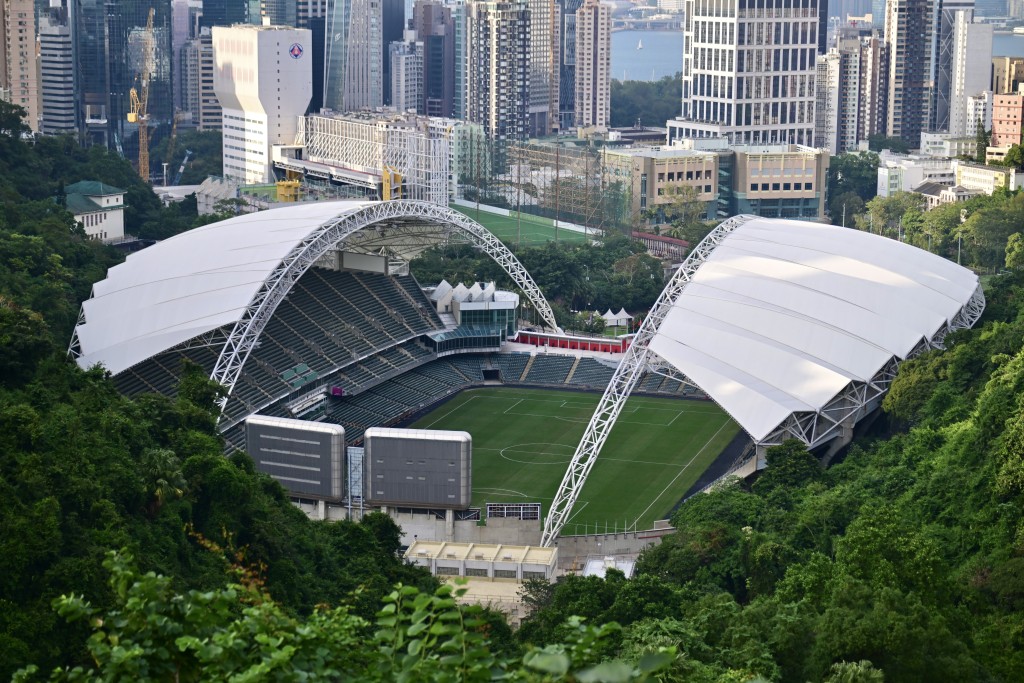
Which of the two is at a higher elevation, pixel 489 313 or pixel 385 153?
pixel 385 153

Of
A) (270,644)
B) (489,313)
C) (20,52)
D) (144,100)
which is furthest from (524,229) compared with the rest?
(270,644)

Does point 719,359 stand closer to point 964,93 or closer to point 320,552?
point 320,552

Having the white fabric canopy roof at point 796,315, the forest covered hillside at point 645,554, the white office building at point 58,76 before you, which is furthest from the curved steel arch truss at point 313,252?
the white office building at point 58,76

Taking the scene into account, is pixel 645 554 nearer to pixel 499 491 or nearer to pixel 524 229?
pixel 499 491

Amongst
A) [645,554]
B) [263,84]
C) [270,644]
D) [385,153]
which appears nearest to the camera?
[270,644]

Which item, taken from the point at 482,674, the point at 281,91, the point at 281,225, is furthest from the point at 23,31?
the point at 482,674

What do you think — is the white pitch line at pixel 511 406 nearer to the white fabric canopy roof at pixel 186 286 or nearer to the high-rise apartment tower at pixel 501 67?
the white fabric canopy roof at pixel 186 286
